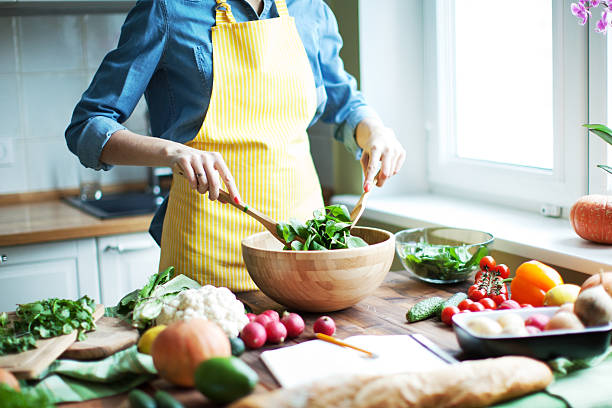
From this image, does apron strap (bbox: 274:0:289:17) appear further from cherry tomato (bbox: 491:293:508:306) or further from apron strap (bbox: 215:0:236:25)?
cherry tomato (bbox: 491:293:508:306)

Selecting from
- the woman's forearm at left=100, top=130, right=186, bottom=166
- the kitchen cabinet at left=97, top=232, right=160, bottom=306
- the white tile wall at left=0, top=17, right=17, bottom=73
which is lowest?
the kitchen cabinet at left=97, top=232, right=160, bottom=306

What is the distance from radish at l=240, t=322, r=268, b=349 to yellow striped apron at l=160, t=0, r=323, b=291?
39 centimetres

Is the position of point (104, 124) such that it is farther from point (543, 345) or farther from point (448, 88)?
point (448, 88)

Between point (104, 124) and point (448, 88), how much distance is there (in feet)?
4.33

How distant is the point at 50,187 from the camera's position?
2.72 meters

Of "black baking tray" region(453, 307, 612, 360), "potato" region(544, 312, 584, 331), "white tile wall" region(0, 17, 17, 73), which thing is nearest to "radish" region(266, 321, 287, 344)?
"black baking tray" region(453, 307, 612, 360)

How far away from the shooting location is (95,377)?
98 centimetres

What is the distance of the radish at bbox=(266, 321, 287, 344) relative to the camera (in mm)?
1098

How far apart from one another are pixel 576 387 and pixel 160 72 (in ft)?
3.55

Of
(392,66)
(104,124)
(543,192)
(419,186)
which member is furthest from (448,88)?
(104,124)

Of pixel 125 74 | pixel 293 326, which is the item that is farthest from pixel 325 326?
pixel 125 74

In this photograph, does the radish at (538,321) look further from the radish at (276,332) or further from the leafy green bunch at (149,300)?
the leafy green bunch at (149,300)

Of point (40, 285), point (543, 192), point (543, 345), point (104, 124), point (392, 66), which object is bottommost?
point (40, 285)

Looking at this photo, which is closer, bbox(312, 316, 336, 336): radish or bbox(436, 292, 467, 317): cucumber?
bbox(312, 316, 336, 336): radish
